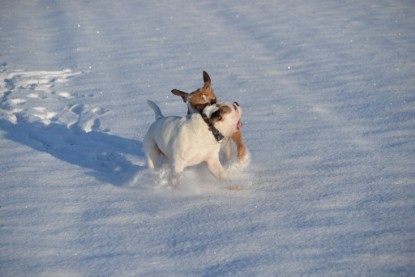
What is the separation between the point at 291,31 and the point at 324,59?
186 cm

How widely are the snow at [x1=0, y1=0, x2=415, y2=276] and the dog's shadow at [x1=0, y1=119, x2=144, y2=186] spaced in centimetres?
2

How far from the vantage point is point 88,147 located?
507 centimetres

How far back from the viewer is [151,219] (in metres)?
3.60

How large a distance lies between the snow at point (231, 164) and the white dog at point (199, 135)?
280 mm

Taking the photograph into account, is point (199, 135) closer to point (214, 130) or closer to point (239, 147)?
point (214, 130)

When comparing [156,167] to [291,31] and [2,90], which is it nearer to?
[2,90]

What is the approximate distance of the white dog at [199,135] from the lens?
12.3ft

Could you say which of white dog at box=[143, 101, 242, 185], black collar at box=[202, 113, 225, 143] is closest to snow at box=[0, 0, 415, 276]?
white dog at box=[143, 101, 242, 185]

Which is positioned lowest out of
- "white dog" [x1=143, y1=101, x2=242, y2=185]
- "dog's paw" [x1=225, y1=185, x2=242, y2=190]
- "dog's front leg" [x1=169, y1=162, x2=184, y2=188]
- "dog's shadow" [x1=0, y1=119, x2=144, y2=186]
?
"dog's shadow" [x1=0, y1=119, x2=144, y2=186]

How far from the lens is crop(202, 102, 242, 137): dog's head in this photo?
12.0 feet

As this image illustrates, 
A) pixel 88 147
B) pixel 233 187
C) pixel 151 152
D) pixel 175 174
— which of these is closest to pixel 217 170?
pixel 233 187

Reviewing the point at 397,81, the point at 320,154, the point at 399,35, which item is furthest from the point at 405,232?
the point at 399,35

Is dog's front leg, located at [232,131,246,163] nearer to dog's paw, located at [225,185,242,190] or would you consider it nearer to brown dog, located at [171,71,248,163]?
brown dog, located at [171,71,248,163]

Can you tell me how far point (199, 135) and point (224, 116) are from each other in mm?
277
